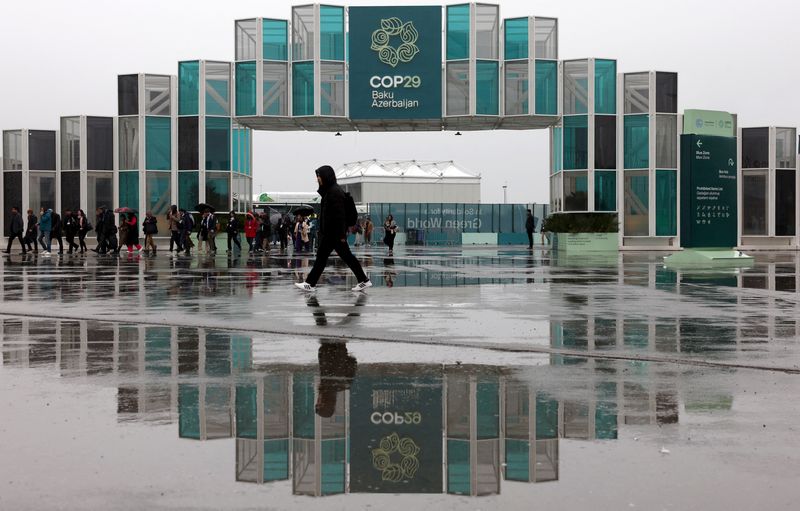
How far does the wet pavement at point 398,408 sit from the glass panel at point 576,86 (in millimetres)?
32968

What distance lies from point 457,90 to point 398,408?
125ft

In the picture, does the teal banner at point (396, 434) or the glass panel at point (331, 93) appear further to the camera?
the glass panel at point (331, 93)

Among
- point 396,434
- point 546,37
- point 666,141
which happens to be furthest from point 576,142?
point 396,434

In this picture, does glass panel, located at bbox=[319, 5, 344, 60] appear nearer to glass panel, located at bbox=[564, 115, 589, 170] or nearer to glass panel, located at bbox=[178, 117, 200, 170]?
glass panel, located at bbox=[178, 117, 200, 170]

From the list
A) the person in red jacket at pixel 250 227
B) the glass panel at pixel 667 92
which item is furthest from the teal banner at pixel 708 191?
the person in red jacket at pixel 250 227

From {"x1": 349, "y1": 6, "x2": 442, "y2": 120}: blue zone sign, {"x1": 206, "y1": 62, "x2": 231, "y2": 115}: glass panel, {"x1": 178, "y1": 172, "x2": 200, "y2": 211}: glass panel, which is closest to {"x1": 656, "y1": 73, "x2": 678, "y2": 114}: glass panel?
{"x1": 349, "y1": 6, "x2": 442, "y2": 120}: blue zone sign

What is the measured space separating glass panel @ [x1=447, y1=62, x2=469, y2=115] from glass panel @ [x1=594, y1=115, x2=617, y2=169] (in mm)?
6146

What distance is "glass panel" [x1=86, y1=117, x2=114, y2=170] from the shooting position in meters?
46.3

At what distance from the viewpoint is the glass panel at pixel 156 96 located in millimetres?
45844

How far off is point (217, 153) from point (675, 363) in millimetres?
39512

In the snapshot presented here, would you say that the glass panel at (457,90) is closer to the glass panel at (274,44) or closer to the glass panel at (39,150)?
the glass panel at (274,44)

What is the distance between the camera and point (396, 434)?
17.4ft

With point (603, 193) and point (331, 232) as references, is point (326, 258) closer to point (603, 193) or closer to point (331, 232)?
point (331, 232)

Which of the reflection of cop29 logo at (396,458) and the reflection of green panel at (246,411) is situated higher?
the reflection of green panel at (246,411)
